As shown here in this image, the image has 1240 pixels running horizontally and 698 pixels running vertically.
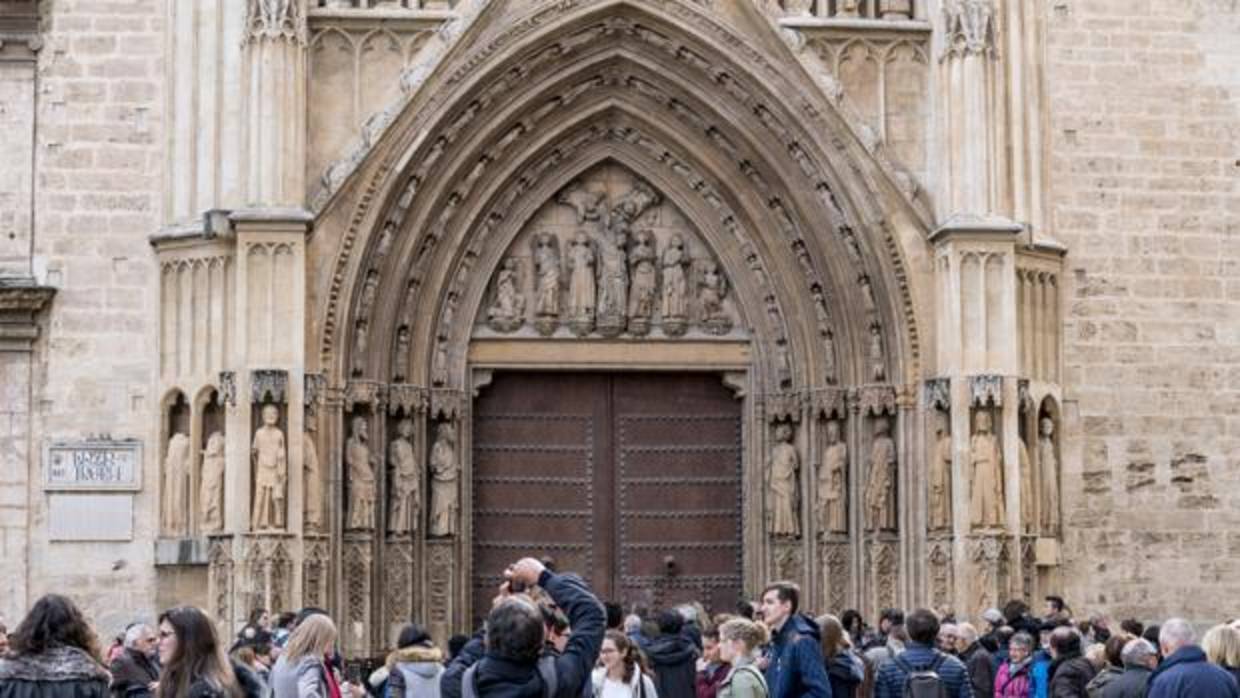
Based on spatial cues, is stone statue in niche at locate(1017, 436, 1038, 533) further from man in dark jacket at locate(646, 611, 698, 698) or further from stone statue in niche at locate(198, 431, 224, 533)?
man in dark jacket at locate(646, 611, 698, 698)

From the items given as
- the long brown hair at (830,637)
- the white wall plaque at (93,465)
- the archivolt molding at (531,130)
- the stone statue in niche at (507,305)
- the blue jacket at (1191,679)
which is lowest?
the blue jacket at (1191,679)

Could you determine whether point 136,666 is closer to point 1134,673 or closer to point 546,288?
point 1134,673

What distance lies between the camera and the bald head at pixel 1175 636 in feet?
36.6

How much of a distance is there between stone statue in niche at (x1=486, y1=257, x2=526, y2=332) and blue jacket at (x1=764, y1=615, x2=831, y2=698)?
11682 mm

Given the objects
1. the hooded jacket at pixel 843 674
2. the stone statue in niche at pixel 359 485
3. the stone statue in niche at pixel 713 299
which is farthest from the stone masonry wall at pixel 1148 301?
the hooded jacket at pixel 843 674

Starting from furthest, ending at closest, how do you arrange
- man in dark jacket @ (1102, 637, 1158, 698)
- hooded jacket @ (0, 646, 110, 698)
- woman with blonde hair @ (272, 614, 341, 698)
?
man in dark jacket @ (1102, 637, 1158, 698)
woman with blonde hair @ (272, 614, 341, 698)
hooded jacket @ (0, 646, 110, 698)

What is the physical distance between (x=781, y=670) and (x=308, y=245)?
1066 centimetres

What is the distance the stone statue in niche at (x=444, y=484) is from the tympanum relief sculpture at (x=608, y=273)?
1212 mm

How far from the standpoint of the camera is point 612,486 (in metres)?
23.2

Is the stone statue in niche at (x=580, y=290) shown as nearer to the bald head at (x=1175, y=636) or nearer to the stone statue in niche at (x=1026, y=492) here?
the stone statue in niche at (x=1026, y=492)

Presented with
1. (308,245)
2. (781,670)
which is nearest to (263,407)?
(308,245)

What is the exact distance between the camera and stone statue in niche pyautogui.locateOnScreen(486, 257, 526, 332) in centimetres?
2294

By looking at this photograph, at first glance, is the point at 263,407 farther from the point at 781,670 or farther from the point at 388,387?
the point at 781,670

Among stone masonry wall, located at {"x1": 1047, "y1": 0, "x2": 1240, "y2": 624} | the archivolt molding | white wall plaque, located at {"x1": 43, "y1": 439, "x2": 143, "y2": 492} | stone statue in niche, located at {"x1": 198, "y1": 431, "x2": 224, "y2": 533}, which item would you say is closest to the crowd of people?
stone statue in niche, located at {"x1": 198, "y1": 431, "x2": 224, "y2": 533}
